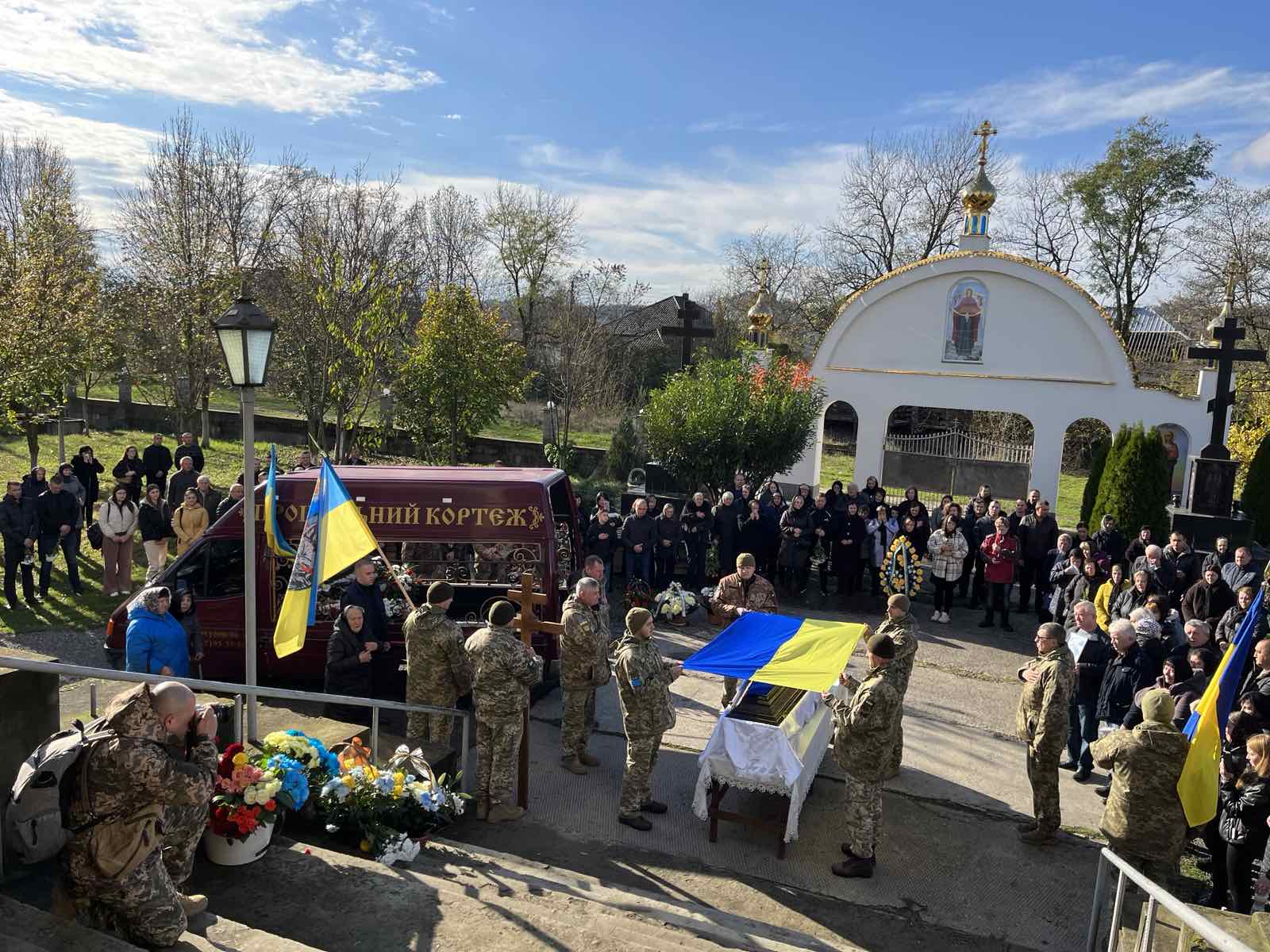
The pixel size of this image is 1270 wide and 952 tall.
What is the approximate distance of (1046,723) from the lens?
7586mm

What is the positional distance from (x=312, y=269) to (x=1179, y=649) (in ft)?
65.9

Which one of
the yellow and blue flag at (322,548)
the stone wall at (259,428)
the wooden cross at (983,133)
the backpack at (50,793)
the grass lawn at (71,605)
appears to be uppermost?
the wooden cross at (983,133)

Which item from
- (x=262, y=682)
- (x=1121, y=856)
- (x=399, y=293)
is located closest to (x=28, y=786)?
(x=262, y=682)

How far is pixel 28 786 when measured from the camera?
4.44 m

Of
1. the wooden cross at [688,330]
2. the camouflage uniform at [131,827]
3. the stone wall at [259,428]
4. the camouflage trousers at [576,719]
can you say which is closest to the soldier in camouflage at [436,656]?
the camouflage trousers at [576,719]

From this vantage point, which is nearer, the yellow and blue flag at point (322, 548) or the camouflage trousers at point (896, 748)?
the camouflage trousers at point (896, 748)

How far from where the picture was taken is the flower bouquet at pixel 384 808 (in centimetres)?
625

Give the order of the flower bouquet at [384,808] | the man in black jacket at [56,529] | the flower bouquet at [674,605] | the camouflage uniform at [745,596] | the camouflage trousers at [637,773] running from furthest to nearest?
the flower bouquet at [674,605]
the man in black jacket at [56,529]
the camouflage uniform at [745,596]
the camouflage trousers at [637,773]
the flower bouquet at [384,808]

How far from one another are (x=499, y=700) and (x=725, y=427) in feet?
33.4

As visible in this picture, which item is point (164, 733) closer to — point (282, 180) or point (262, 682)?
point (262, 682)

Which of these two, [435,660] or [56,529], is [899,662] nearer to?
[435,660]

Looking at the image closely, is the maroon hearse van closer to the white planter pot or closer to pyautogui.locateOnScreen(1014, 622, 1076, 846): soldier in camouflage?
the white planter pot

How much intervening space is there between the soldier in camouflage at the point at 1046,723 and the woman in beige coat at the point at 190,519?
1056 centimetres

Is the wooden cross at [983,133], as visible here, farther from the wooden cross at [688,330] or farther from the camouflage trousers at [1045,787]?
the camouflage trousers at [1045,787]
